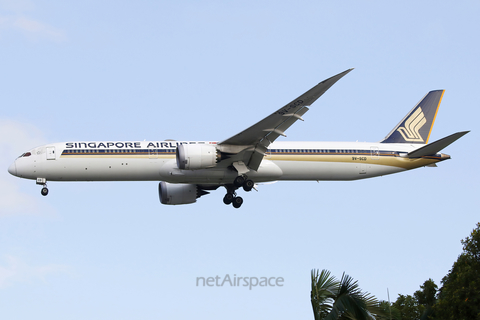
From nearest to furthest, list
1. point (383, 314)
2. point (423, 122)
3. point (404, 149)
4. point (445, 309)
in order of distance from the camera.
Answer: point (383, 314) → point (445, 309) → point (404, 149) → point (423, 122)

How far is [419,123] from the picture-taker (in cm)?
4325

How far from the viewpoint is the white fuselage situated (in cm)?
3538

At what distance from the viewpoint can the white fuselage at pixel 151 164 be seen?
3538 centimetres

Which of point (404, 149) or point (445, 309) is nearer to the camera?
point (445, 309)

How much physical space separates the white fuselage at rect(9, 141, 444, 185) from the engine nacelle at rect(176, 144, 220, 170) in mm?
1452

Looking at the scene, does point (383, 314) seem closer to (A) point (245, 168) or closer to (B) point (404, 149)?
(A) point (245, 168)

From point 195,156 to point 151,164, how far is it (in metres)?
→ 3.20

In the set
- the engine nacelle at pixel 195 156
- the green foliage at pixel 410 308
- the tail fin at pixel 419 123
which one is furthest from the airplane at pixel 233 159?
the green foliage at pixel 410 308

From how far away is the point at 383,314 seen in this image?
20516mm

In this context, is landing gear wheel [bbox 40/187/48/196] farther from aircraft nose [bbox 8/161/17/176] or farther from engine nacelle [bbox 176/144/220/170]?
engine nacelle [bbox 176/144/220/170]

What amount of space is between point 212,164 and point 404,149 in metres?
13.9

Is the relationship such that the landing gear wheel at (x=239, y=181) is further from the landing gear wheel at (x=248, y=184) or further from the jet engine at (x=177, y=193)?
the jet engine at (x=177, y=193)

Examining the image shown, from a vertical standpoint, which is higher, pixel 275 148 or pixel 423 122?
pixel 423 122

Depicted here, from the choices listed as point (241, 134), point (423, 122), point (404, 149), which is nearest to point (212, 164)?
point (241, 134)
